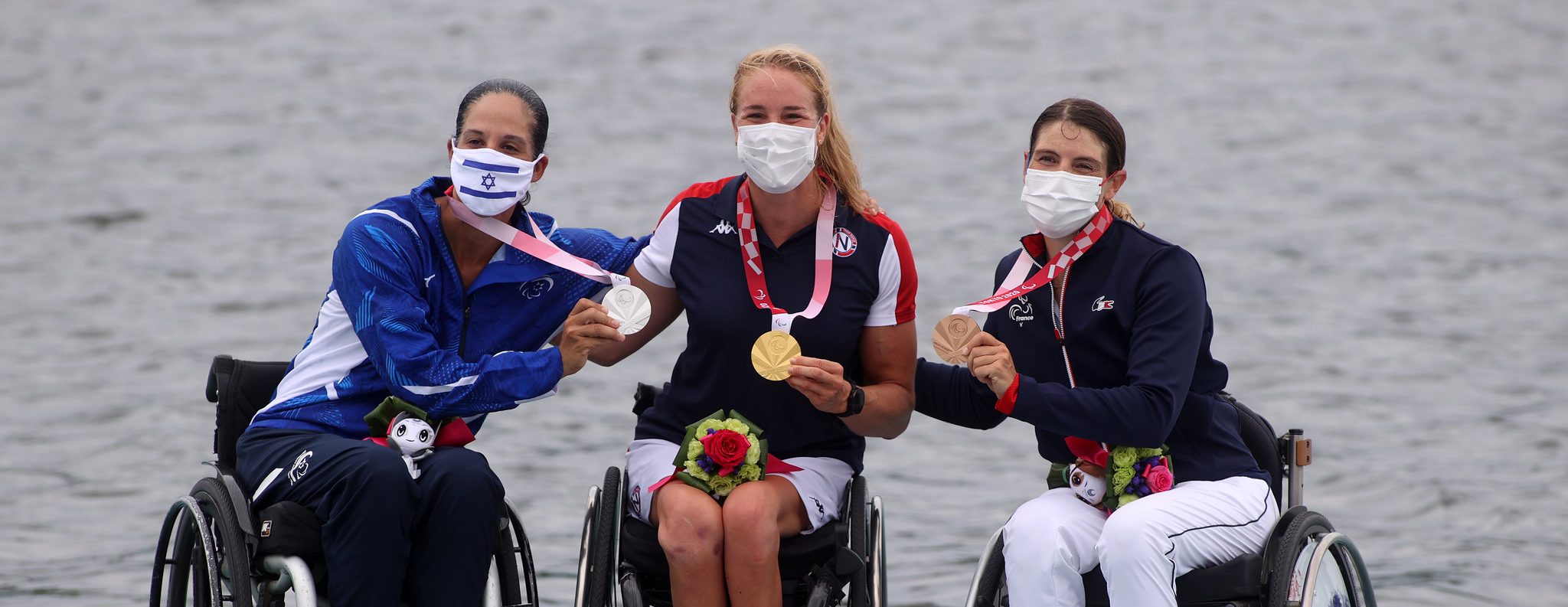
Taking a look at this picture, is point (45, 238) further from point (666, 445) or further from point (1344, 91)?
point (1344, 91)

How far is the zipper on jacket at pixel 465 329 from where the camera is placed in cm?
411

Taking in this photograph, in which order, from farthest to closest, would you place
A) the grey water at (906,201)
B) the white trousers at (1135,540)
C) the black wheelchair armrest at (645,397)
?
the grey water at (906,201) < the black wheelchair armrest at (645,397) < the white trousers at (1135,540)

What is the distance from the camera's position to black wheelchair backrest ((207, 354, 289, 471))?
4.24 m

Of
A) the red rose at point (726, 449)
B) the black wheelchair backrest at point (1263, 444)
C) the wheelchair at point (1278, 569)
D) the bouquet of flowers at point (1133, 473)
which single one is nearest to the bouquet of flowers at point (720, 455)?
the red rose at point (726, 449)

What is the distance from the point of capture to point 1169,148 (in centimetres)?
1838


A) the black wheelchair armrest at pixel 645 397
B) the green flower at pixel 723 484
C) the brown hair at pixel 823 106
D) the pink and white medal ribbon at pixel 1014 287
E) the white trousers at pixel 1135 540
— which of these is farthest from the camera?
the black wheelchair armrest at pixel 645 397

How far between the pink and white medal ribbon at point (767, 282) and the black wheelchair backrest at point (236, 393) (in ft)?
4.06

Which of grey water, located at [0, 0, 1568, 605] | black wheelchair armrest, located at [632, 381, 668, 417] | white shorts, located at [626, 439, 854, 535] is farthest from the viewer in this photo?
grey water, located at [0, 0, 1568, 605]

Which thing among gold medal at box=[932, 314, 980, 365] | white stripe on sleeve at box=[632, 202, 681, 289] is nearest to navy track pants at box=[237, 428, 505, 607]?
white stripe on sleeve at box=[632, 202, 681, 289]

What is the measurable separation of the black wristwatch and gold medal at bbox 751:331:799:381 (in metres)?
0.19

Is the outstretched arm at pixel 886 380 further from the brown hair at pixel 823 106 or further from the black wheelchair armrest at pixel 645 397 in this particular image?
the black wheelchair armrest at pixel 645 397

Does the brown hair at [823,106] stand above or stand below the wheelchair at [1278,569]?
above

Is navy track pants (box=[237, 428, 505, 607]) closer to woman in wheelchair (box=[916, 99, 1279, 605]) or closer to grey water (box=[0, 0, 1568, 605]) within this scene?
woman in wheelchair (box=[916, 99, 1279, 605])

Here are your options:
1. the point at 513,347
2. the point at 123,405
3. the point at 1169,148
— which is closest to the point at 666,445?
the point at 513,347
